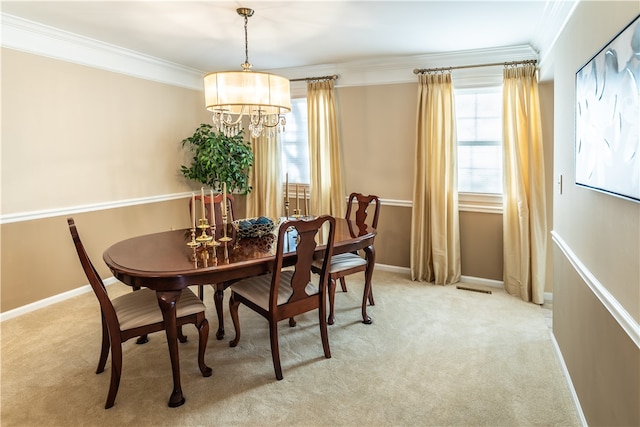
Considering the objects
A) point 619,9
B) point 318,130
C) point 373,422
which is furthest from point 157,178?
point 619,9

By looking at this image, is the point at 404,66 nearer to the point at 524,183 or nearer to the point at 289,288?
the point at 524,183

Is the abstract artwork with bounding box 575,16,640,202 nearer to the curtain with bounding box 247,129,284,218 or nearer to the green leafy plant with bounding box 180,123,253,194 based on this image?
the green leafy plant with bounding box 180,123,253,194

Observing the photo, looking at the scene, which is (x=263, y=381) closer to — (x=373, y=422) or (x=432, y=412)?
(x=373, y=422)

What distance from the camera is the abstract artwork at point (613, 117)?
4.05 feet

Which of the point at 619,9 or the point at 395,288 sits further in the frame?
the point at 395,288

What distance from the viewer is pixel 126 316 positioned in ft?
7.27

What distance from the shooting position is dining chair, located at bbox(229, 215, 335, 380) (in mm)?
2345

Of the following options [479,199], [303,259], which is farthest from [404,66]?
[303,259]

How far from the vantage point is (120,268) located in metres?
2.16

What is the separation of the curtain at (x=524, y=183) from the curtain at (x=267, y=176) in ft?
8.91

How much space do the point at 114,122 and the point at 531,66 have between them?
4.11 m

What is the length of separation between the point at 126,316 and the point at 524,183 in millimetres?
3454

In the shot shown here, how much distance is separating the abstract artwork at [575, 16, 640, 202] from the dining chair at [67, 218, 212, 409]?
2112mm

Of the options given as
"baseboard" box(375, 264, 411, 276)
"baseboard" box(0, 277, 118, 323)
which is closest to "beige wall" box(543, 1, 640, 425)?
"baseboard" box(375, 264, 411, 276)
